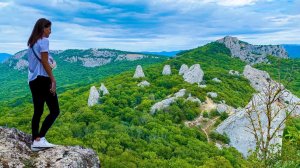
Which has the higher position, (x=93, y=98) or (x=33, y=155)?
(x=33, y=155)

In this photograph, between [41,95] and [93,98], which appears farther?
[93,98]

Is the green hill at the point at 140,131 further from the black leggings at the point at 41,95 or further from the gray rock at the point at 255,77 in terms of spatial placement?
the black leggings at the point at 41,95

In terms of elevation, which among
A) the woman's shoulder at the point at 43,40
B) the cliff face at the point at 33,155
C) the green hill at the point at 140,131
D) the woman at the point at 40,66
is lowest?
the green hill at the point at 140,131

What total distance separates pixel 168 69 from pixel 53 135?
240 feet

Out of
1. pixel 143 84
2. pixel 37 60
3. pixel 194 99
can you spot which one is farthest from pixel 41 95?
pixel 143 84

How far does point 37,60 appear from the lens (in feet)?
33.0

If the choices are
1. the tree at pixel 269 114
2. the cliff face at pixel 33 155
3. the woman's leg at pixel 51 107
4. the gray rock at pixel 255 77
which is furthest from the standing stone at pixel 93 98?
the tree at pixel 269 114

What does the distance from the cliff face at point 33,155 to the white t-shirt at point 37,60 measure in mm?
2082

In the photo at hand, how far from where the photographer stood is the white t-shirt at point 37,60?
9.88m

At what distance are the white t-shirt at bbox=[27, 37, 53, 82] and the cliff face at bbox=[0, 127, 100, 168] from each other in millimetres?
2082

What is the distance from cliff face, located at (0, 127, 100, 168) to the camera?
9926 millimetres

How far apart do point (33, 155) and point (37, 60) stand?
2.83 meters

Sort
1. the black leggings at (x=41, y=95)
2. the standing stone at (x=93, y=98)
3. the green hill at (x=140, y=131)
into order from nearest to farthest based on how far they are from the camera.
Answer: the black leggings at (x=41, y=95) → the green hill at (x=140, y=131) → the standing stone at (x=93, y=98)

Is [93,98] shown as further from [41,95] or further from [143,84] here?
[41,95]
